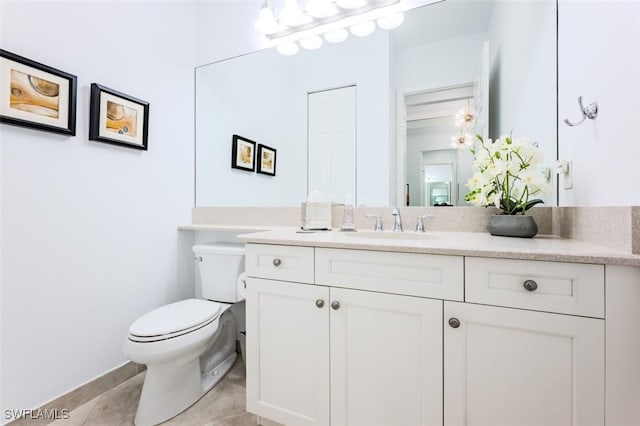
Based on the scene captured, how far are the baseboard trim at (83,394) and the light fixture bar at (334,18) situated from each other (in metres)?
2.13

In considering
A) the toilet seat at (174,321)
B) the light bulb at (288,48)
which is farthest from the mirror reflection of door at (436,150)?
the toilet seat at (174,321)

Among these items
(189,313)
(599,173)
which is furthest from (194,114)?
(599,173)

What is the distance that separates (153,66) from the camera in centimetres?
174

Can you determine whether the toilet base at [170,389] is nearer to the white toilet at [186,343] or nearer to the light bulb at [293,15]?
the white toilet at [186,343]

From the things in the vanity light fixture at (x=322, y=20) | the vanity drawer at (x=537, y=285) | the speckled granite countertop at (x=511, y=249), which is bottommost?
the vanity drawer at (x=537, y=285)

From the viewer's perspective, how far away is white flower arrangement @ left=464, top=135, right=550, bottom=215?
106 cm

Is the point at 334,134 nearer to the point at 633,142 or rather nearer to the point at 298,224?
the point at 298,224

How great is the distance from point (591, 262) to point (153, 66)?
2227 mm

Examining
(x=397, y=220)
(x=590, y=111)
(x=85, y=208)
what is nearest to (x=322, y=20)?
(x=397, y=220)

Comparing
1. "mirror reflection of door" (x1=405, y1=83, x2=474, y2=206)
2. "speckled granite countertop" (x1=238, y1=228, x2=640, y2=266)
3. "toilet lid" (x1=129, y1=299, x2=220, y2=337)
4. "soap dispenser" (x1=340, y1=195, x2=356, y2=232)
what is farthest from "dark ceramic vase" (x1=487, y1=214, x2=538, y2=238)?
"toilet lid" (x1=129, y1=299, x2=220, y2=337)

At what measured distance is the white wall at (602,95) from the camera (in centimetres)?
73

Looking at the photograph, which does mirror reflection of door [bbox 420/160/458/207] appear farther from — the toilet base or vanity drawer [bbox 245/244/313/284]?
the toilet base

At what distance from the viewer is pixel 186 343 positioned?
4.12 feet

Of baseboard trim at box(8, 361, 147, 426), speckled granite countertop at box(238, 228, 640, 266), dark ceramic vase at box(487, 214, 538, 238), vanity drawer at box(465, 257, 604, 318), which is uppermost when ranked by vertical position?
dark ceramic vase at box(487, 214, 538, 238)
